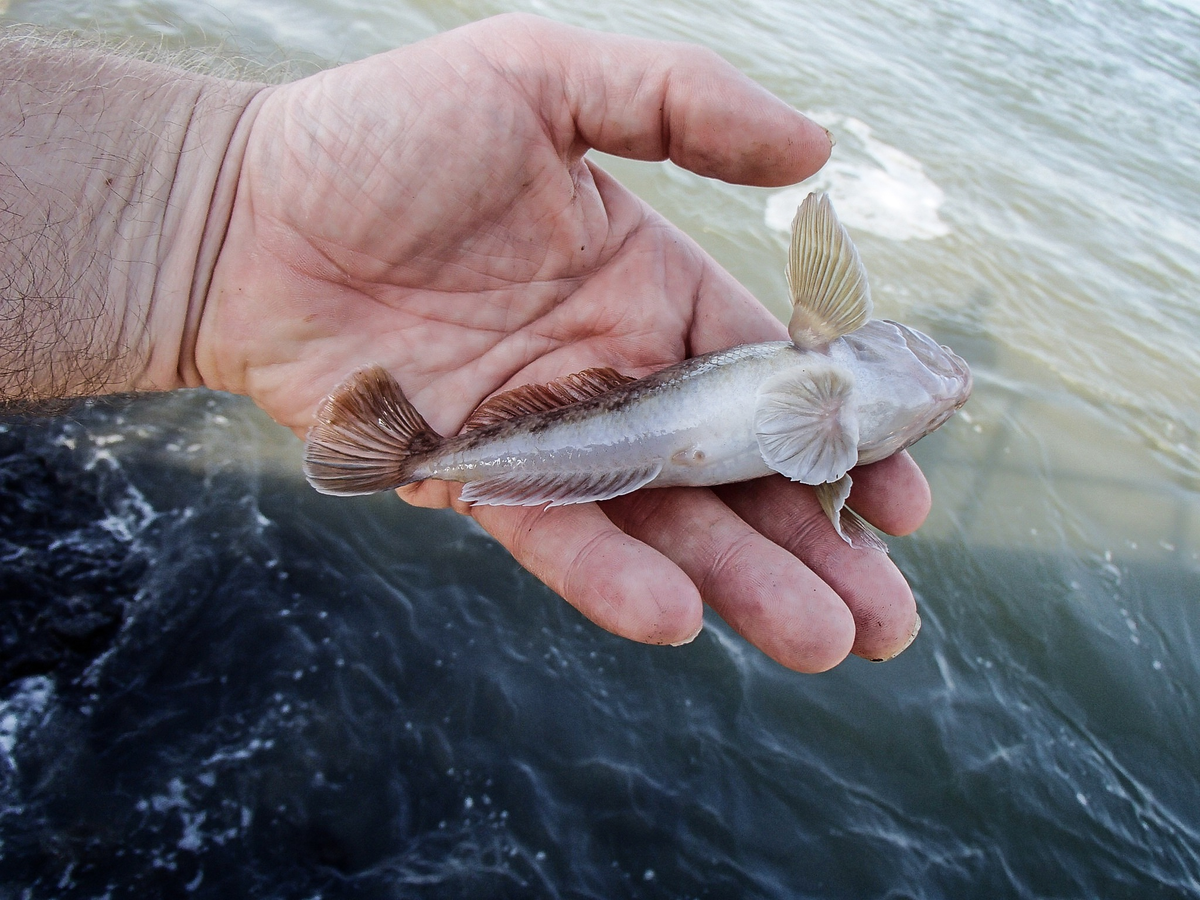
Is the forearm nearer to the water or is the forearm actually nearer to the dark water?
the water

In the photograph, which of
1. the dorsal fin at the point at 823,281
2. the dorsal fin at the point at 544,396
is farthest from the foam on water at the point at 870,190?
the dorsal fin at the point at 544,396

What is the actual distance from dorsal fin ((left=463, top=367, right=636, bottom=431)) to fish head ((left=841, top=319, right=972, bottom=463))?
1.20 metres

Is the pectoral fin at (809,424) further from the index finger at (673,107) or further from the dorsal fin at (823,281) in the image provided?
the index finger at (673,107)

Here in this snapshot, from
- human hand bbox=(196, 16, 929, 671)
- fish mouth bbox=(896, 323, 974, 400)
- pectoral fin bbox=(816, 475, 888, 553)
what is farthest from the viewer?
fish mouth bbox=(896, 323, 974, 400)

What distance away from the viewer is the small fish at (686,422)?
12.9ft

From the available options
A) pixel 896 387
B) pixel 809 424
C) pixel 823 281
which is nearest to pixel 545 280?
pixel 823 281

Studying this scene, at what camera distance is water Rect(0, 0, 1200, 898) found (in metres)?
5.21

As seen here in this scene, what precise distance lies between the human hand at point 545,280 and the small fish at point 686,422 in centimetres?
22

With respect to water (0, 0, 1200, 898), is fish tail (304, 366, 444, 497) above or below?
above


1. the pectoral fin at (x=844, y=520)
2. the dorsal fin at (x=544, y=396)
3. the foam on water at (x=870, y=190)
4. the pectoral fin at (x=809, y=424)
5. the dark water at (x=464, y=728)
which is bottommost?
the dark water at (x=464, y=728)

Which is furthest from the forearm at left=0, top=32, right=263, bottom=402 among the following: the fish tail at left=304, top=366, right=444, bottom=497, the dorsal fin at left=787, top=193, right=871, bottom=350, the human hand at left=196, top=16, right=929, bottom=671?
the dorsal fin at left=787, top=193, right=871, bottom=350

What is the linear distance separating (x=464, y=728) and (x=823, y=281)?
384 cm

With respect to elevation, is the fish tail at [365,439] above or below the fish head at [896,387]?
below

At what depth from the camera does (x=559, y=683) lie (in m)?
6.11
